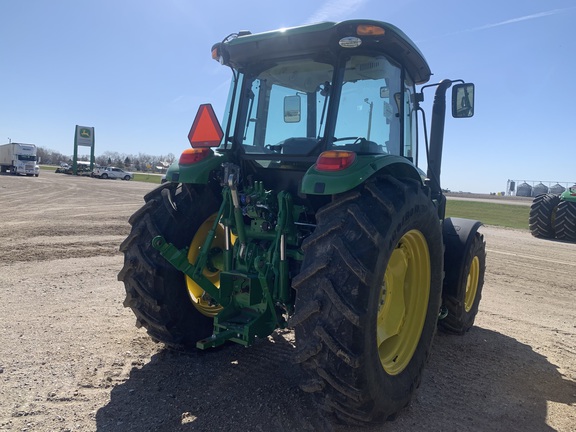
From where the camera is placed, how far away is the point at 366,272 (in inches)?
96.9

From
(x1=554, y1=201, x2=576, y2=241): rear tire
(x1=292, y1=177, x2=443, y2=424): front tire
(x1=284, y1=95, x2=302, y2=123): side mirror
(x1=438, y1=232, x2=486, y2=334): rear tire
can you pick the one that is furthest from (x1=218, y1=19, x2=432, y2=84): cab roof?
(x1=554, y1=201, x2=576, y2=241): rear tire

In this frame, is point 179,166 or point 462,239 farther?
point 462,239

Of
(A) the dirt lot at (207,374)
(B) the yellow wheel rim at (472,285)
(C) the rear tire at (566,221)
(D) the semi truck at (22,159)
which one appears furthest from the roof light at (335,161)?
(D) the semi truck at (22,159)

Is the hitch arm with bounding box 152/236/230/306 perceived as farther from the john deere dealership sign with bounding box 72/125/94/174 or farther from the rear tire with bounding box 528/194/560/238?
the john deere dealership sign with bounding box 72/125/94/174

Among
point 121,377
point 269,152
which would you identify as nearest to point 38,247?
point 121,377

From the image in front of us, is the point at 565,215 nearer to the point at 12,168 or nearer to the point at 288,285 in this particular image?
the point at 288,285

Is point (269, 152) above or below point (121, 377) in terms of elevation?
above

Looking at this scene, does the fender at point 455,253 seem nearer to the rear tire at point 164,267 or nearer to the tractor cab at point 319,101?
the tractor cab at point 319,101

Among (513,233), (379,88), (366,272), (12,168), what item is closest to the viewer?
(366,272)

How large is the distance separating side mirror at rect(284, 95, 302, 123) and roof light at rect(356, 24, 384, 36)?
0.85 metres

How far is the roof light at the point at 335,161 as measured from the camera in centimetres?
272

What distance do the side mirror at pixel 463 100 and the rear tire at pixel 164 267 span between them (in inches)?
97.6

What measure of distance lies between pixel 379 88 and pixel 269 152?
1.01 metres

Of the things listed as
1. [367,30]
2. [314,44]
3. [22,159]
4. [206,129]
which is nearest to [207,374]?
[206,129]
